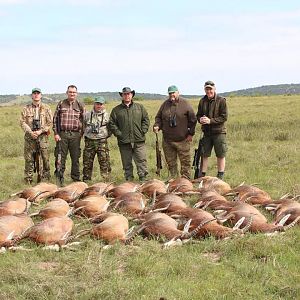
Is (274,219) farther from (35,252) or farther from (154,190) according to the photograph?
(35,252)

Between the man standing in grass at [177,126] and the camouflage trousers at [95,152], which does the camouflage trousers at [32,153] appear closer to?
the camouflage trousers at [95,152]

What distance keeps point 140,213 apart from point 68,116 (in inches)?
154

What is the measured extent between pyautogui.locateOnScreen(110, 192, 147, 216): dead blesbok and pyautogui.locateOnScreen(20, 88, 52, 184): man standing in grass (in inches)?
144

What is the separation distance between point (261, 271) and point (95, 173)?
24.8ft

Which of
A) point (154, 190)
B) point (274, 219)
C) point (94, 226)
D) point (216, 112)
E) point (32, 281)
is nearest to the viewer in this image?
point (32, 281)

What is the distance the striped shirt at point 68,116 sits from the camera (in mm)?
10250

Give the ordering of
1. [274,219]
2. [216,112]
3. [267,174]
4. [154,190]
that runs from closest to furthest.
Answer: [274,219]
[154,190]
[216,112]
[267,174]

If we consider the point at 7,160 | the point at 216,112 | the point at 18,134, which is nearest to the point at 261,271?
the point at 216,112

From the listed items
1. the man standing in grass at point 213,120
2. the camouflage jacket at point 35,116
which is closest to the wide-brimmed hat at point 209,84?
the man standing in grass at point 213,120

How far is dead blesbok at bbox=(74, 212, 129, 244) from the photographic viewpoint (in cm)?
584

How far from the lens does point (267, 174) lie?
1122 centimetres

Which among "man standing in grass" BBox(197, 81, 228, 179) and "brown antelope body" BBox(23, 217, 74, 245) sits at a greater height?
"man standing in grass" BBox(197, 81, 228, 179)

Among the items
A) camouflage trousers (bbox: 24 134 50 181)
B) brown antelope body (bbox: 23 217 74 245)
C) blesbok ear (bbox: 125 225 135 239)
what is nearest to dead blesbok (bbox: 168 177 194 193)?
blesbok ear (bbox: 125 225 135 239)

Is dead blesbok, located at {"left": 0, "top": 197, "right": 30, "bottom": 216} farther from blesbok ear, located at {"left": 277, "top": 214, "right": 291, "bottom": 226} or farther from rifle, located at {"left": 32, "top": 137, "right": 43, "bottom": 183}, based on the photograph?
blesbok ear, located at {"left": 277, "top": 214, "right": 291, "bottom": 226}
